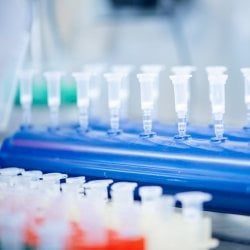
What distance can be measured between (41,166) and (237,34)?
1065 mm

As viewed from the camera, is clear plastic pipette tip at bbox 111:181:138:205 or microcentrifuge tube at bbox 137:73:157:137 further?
microcentrifuge tube at bbox 137:73:157:137

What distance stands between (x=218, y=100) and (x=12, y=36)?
455 millimetres


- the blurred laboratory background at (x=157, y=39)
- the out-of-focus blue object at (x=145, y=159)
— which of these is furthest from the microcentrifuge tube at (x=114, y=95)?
the blurred laboratory background at (x=157, y=39)

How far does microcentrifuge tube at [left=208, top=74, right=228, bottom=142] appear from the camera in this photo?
1018mm

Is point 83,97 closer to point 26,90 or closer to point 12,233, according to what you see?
point 26,90

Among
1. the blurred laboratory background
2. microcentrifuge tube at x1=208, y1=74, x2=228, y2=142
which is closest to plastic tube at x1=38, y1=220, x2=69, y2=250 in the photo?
microcentrifuge tube at x1=208, y1=74, x2=228, y2=142

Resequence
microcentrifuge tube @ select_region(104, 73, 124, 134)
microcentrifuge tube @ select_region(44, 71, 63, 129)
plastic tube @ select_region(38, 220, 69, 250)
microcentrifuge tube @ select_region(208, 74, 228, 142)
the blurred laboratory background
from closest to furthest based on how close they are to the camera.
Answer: plastic tube @ select_region(38, 220, 69, 250)
microcentrifuge tube @ select_region(208, 74, 228, 142)
microcentrifuge tube @ select_region(104, 73, 124, 134)
microcentrifuge tube @ select_region(44, 71, 63, 129)
the blurred laboratory background

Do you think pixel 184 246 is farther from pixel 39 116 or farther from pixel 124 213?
pixel 39 116

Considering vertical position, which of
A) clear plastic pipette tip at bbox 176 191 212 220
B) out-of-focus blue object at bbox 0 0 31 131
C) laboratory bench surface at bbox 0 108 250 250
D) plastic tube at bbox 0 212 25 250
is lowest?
laboratory bench surface at bbox 0 108 250 250

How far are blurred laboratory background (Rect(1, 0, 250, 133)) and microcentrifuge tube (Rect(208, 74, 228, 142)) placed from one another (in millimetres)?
869

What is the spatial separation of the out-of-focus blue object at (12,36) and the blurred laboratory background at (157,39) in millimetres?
622

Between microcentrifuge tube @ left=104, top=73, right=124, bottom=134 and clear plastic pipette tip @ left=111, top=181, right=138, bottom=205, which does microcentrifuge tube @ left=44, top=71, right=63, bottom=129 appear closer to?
microcentrifuge tube @ left=104, top=73, right=124, bottom=134

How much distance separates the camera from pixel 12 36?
124cm

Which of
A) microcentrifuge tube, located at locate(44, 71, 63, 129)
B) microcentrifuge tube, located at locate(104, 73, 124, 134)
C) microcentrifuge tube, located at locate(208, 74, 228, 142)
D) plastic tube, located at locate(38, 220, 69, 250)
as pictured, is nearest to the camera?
plastic tube, located at locate(38, 220, 69, 250)
